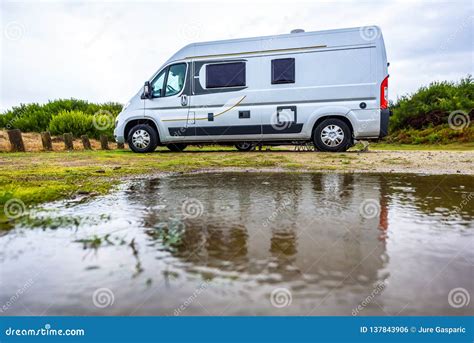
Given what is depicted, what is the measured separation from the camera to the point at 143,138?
9570 mm

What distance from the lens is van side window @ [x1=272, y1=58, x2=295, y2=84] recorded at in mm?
8609

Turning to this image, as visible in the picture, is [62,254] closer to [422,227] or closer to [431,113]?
[422,227]

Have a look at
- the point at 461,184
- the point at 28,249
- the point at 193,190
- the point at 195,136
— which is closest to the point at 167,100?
the point at 195,136

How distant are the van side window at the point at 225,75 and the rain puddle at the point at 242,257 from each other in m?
6.11

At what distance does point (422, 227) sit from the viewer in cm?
232

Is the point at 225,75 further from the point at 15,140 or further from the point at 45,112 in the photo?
the point at 45,112

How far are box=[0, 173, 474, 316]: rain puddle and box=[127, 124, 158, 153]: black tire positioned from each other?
21.0ft

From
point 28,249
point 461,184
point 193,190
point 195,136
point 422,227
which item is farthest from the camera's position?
point 195,136

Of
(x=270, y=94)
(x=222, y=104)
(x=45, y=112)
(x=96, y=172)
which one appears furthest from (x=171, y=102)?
(x=45, y=112)

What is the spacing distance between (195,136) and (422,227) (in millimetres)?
7284

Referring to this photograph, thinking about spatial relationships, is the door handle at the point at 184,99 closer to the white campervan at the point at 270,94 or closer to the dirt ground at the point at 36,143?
the white campervan at the point at 270,94

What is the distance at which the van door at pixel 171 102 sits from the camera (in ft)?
30.3

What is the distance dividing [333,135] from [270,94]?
5.47 feet

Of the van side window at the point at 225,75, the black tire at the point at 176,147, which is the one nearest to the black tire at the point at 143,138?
the black tire at the point at 176,147
